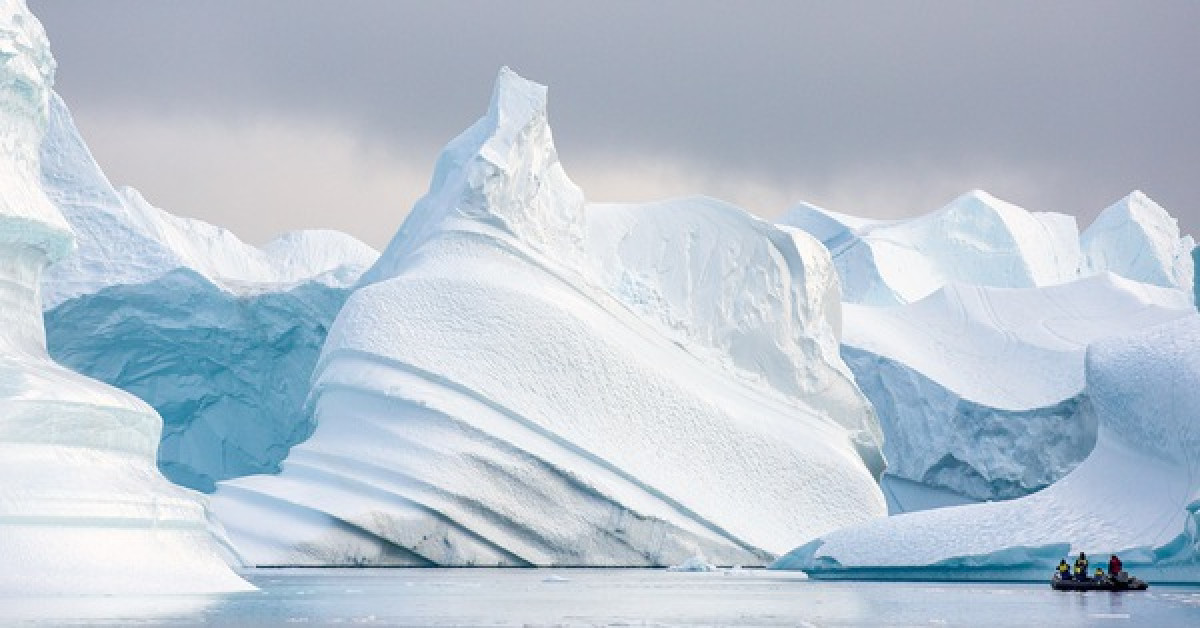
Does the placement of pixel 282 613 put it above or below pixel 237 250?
below

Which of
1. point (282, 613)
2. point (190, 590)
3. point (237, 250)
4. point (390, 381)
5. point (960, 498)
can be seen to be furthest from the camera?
point (237, 250)

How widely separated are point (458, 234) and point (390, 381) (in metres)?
4.66

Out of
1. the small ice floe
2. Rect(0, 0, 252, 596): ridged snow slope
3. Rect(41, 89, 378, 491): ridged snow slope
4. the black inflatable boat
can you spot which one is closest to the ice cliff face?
the small ice floe

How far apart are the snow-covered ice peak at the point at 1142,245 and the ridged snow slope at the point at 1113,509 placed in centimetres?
3042

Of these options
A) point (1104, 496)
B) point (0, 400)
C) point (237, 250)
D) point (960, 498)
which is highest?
point (237, 250)

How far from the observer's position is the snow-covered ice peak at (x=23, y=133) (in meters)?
19.9

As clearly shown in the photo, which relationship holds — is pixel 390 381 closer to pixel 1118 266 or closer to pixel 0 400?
pixel 0 400

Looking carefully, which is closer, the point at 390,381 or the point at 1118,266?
the point at 390,381

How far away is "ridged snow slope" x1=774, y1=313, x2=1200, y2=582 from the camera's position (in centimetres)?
2481

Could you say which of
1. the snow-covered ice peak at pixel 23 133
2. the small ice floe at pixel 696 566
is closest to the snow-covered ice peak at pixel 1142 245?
the small ice floe at pixel 696 566

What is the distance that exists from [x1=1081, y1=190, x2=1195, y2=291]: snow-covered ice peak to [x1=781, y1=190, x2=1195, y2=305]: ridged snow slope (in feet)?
0.11

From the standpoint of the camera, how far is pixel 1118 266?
191 ft

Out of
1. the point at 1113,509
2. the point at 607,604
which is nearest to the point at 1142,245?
the point at 1113,509

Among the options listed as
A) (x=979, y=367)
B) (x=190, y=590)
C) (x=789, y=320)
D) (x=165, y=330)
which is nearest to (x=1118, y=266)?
(x=979, y=367)
